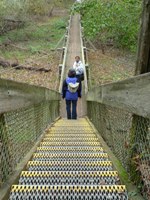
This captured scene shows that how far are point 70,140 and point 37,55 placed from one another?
14740 mm

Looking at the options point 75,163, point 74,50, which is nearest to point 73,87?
point 75,163

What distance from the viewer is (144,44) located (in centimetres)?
251

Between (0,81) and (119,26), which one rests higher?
(119,26)

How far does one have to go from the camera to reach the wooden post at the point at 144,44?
7.90 ft

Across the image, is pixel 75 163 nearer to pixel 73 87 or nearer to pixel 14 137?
pixel 14 137

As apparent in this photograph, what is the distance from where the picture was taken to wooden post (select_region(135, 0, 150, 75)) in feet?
7.90

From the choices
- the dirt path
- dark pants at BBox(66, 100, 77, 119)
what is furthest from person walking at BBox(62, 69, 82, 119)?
the dirt path

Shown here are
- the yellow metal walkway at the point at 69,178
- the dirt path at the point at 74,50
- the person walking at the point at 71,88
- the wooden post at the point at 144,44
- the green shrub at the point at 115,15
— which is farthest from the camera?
the dirt path at the point at 74,50

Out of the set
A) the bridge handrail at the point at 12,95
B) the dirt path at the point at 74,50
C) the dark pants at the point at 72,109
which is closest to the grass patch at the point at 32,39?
the dirt path at the point at 74,50

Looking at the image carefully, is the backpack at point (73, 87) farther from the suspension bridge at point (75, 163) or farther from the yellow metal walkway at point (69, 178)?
the yellow metal walkway at point (69, 178)

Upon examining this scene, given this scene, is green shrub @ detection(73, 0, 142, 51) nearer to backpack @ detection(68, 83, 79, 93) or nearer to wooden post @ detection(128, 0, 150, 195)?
backpack @ detection(68, 83, 79, 93)

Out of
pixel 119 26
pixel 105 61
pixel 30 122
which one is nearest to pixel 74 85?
pixel 30 122

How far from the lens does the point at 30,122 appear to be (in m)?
4.82

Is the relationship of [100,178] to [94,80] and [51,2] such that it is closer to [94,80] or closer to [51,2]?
[94,80]
